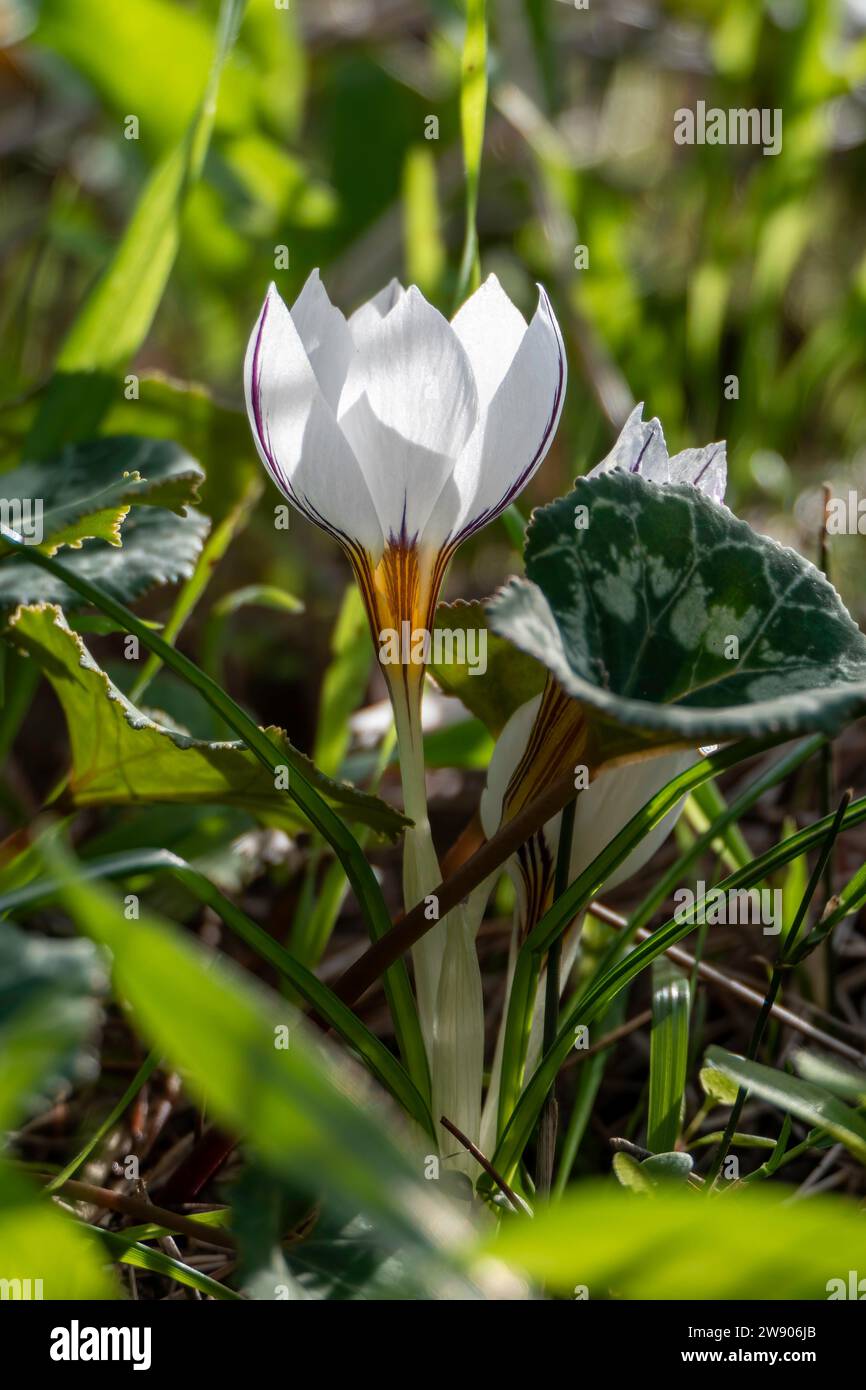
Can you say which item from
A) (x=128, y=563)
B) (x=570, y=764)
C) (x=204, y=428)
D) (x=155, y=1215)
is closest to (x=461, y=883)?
(x=570, y=764)

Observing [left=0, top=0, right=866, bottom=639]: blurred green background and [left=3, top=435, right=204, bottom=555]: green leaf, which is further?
[left=0, top=0, right=866, bottom=639]: blurred green background

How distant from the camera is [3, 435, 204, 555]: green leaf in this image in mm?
677

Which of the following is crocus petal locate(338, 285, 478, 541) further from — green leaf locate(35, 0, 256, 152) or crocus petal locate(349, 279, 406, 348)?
green leaf locate(35, 0, 256, 152)

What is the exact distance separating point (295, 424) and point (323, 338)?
0.07m

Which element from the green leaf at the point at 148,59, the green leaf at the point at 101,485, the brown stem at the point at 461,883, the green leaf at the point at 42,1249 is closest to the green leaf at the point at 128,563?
the green leaf at the point at 101,485

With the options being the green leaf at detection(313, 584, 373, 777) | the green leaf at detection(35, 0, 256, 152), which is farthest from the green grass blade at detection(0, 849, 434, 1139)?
the green leaf at detection(35, 0, 256, 152)

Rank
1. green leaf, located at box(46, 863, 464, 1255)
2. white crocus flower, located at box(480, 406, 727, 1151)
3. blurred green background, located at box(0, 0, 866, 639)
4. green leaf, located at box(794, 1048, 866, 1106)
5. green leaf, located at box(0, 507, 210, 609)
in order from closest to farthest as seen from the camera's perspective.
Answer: green leaf, located at box(46, 863, 464, 1255), green leaf, located at box(794, 1048, 866, 1106), white crocus flower, located at box(480, 406, 727, 1151), green leaf, located at box(0, 507, 210, 609), blurred green background, located at box(0, 0, 866, 639)

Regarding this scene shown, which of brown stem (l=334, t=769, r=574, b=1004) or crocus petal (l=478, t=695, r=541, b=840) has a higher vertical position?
crocus petal (l=478, t=695, r=541, b=840)

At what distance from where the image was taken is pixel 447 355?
1.81 feet

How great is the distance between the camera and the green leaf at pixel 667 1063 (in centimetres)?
62

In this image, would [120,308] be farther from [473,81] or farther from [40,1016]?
[40,1016]

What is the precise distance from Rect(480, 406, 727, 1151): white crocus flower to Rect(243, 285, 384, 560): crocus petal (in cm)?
11

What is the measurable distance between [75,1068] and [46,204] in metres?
2.07

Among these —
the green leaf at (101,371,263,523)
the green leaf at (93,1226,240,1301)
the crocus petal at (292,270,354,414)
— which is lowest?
the green leaf at (93,1226,240,1301)
